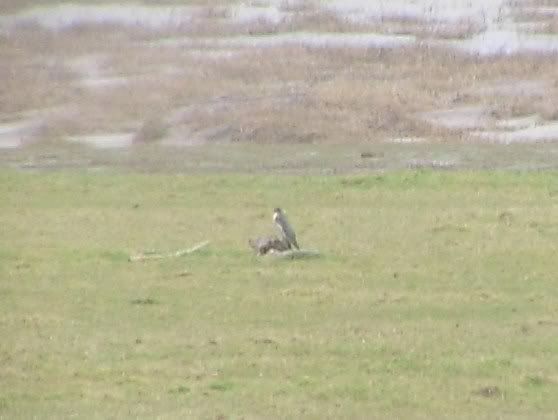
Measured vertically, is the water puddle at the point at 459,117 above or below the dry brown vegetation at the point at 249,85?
below

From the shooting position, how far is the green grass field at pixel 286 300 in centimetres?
1071

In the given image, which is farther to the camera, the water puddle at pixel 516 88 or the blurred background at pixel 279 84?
the water puddle at pixel 516 88

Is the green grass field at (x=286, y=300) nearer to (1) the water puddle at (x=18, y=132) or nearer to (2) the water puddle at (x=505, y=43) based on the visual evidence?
(1) the water puddle at (x=18, y=132)

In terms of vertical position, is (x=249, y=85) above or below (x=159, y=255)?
below

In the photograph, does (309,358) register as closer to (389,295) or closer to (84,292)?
(389,295)

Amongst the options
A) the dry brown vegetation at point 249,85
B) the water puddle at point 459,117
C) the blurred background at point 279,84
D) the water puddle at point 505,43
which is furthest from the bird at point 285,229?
the water puddle at point 505,43

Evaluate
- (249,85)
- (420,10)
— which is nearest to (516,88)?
(249,85)

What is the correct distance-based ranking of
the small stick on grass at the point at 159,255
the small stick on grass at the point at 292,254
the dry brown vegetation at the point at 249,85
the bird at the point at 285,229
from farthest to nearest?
the dry brown vegetation at the point at 249,85 → the small stick on grass at the point at 159,255 → the bird at the point at 285,229 → the small stick on grass at the point at 292,254

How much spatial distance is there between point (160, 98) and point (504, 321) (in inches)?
632

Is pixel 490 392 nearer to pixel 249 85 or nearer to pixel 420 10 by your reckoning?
pixel 249 85

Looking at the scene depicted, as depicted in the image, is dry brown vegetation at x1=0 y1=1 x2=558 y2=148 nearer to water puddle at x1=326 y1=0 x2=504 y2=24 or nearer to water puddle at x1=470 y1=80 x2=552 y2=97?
water puddle at x1=470 y1=80 x2=552 y2=97

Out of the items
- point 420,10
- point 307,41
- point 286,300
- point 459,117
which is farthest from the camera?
point 420,10

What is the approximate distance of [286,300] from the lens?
44.8 ft

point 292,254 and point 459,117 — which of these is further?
point 459,117
